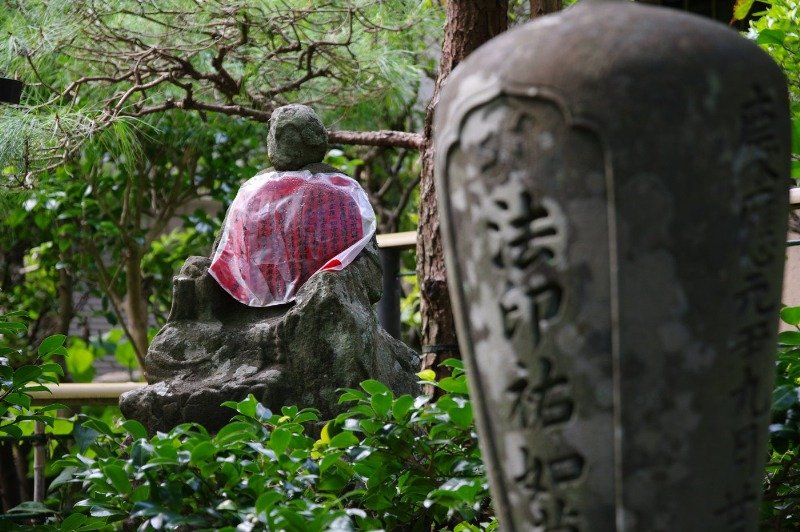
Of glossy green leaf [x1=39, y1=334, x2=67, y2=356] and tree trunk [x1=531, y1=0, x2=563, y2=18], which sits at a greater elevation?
tree trunk [x1=531, y1=0, x2=563, y2=18]

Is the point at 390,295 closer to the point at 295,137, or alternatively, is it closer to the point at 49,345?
the point at 295,137

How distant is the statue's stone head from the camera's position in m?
4.18

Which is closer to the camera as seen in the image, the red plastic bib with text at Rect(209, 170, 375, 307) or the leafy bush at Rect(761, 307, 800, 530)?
the leafy bush at Rect(761, 307, 800, 530)

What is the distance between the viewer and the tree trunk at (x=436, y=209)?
4.88 metres

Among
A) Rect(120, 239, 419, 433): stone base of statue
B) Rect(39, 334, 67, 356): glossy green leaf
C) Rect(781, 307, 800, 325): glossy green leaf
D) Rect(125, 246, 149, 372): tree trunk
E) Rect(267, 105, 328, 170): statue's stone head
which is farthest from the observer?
Rect(125, 246, 149, 372): tree trunk

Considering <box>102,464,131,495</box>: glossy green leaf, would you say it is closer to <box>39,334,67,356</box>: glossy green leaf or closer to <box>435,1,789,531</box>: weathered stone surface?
<box>39,334,67,356</box>: glossy green leaf

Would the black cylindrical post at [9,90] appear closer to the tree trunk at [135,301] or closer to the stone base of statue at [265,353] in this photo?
the stone base of statue at [265,353]

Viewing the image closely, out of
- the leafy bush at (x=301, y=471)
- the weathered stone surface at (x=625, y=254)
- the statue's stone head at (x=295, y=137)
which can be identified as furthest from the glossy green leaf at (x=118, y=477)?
the statue's stone head at (x=295, y=137)

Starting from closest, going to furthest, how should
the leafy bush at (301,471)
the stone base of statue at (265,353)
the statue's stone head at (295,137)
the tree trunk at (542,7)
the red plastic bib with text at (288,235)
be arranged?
the leafy bush at (301,471)
the stone base of statue at (265,353)
the red plastic bib with text at (288,235)
the statue's stone head at (295,137)
the tree trunk at (542,7)

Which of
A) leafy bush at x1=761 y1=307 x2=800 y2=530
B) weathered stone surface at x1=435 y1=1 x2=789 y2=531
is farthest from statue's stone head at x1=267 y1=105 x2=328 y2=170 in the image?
weathered stone surface at x1=435 y1=1 x2=789 y2=531

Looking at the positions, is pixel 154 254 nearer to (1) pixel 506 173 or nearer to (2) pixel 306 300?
(2) pixel 306 300

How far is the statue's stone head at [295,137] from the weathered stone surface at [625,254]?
2497mm

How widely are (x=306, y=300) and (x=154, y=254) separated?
181 inches

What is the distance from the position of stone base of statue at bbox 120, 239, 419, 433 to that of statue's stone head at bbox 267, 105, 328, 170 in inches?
18.5
